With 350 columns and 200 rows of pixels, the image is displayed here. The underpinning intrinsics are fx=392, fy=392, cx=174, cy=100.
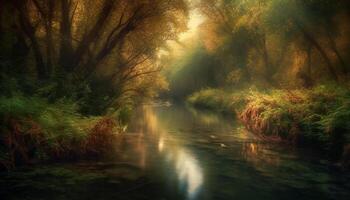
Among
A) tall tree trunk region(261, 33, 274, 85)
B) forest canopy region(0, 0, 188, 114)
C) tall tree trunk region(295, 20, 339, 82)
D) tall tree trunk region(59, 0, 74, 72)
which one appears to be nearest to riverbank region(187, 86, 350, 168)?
tall tree trunk region(295, 20, 339, 82)

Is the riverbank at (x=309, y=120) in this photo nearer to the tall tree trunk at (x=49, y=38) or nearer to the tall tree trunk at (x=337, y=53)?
the tall tree trunk at (x=337, y=53)

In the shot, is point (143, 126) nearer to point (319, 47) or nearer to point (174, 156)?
point (174, 156)

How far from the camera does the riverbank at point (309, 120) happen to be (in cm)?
1372

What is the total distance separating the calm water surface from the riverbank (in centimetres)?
88

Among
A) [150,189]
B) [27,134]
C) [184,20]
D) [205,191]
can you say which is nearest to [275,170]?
[205,191]

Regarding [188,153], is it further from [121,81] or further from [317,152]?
[121,81]

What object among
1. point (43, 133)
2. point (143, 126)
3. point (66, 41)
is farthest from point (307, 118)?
point (143, 126)

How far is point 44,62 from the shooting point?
17.6m

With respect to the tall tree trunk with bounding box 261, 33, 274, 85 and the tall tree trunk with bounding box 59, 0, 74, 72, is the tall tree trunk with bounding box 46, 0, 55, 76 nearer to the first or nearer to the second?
the tall tree trunk with bounding box 59, 0, 74, 72

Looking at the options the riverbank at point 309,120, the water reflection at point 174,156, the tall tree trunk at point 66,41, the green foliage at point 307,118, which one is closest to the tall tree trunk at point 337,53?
the green foliage at point 307,118

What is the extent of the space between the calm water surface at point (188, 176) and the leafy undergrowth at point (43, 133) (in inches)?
26.5

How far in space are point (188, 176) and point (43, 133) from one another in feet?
14.2

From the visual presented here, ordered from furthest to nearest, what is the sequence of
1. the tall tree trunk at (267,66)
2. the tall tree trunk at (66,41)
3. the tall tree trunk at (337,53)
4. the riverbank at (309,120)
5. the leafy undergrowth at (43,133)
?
the tall tree trunk at (267,66) → the tall tree trunk at (337,53) → the tall tree trunk at (66,41) → the riverbank at (309,120) → the leafy undergrowth at (43,133)

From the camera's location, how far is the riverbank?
13.7m
